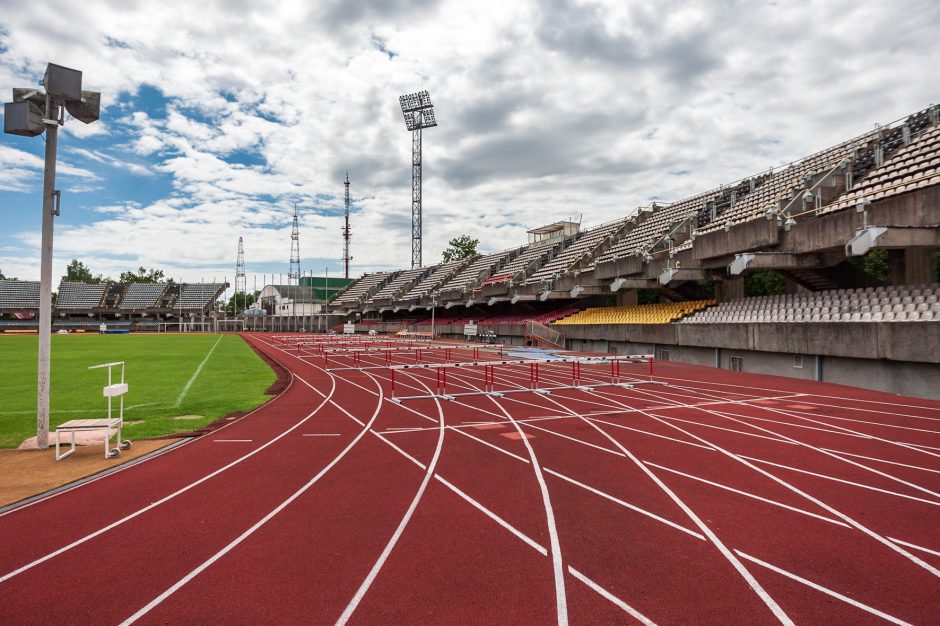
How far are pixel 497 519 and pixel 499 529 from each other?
0.27 meters

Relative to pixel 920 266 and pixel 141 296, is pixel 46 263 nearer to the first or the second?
pixel 920 266

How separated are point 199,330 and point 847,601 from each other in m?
94.9

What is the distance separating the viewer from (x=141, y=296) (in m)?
89.4

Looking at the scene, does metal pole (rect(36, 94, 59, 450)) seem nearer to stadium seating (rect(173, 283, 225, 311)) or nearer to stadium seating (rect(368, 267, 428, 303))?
stadium seating (rect(368, 267, 428, 303))

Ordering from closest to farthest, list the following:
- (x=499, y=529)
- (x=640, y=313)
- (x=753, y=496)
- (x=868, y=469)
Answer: (x=499, y=529), (x=753, y=496), (x=868, y=469), (x=640, y=313)

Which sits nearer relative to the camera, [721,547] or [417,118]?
[721,547]

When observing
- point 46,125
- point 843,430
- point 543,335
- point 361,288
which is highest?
point 361,288

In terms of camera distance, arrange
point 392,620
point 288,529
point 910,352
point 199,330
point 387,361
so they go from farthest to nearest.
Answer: point 199,330 < point 387,361 < point 910,352 < point 288,529 < point 392,620

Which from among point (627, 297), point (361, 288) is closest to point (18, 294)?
point (361, 288)

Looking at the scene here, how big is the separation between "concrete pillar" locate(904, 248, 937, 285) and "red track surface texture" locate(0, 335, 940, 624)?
11.0 metres

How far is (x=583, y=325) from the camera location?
32406mm

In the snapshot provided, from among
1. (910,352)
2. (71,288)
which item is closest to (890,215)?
(910,352)

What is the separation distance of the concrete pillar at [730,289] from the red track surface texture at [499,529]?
16.4 metres

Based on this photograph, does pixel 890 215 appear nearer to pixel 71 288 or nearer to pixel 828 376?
pixel 828 376
